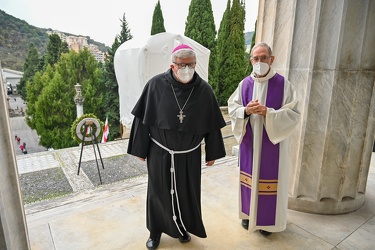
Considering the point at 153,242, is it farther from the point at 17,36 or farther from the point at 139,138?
the point at 17,36

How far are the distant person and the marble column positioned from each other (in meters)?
1.78

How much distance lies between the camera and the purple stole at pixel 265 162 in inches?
92.0

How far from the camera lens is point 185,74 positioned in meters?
2.06

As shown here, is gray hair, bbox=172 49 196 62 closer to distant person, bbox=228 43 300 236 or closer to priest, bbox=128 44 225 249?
priest, bbox=128 44 225 249

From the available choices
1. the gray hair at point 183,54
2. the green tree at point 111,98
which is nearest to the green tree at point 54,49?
the green tree at point 111,98

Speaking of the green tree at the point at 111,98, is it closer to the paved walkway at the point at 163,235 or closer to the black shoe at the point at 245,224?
the paved walkway at the point at 163,235

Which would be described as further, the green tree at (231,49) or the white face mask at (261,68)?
the green tree at (231,49)

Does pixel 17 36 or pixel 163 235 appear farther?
pixel 17 36

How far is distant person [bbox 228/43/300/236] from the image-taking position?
2258 mm

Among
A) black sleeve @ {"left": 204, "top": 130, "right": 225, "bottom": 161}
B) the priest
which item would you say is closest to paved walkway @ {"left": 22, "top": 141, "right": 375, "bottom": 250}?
the priest

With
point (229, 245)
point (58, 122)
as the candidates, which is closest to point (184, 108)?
point (229, 245)

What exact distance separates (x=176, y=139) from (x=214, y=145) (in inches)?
15.8

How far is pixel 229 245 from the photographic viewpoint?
2.44 metres

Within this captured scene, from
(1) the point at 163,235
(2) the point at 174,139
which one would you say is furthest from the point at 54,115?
(2) the point at 174,139
